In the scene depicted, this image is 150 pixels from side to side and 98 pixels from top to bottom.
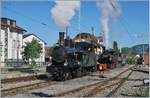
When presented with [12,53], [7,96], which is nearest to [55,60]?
[7,96]

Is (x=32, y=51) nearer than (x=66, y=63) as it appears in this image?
No

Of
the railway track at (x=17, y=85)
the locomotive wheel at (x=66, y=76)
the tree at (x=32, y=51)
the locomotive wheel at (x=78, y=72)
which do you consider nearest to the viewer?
the railway track at (x=17, y=85)

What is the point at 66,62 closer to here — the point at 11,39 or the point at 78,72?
the point at 78,72

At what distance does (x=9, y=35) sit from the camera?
71500 millimetres

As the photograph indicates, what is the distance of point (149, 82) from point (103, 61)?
108ft

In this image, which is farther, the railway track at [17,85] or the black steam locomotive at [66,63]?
the black steam locomotive at [66,63]

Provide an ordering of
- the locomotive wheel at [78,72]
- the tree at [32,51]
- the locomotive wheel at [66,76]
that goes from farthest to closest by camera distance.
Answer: the tree at [32,51]
the locomotive wheel at [78,72]
the locomotive wheel at [66,76]

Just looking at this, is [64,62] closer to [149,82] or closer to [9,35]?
[149,82]

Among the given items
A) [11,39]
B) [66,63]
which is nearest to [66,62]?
[66,63]

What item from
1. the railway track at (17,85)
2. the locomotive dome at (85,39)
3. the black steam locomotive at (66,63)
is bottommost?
the railway track at (17,85)

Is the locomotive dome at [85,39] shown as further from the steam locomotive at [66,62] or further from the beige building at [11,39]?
the beige building at [11,39]

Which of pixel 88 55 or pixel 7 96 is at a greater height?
pixel 88 55

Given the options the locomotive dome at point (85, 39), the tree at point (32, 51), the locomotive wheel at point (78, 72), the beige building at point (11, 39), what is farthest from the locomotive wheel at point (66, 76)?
the beige building at point (11, 39)

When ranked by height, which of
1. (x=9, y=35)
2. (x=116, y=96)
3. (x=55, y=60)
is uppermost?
(x=9, y=35)
